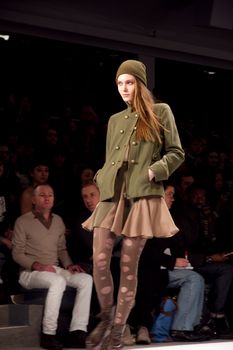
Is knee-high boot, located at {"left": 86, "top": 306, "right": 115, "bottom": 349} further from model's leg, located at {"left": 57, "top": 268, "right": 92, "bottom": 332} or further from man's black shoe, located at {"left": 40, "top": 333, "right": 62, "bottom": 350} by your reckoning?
model's leg, located at {"left": 57, "top": 268, "right": 92, "bottom": 332}

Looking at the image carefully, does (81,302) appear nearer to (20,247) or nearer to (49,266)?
(49,266)

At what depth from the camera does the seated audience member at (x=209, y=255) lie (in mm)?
5977

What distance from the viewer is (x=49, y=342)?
16.2 ft

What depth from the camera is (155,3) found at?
6.69 m

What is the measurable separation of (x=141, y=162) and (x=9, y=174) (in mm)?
2145

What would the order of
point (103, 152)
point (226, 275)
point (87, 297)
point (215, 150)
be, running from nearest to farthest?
point (87, 297) < point (226, 275) < point (103, 152) < point (215, 150)

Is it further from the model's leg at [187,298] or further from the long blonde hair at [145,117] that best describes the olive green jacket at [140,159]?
the model's leg at [187,298]

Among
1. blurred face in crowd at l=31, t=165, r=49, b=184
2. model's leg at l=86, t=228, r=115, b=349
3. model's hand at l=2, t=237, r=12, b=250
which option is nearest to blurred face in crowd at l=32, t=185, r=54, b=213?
model's hand at l=2, t=237, r=12, b=250

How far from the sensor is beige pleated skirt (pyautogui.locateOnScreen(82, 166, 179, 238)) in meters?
3.65

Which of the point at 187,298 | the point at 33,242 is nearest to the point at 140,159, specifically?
the point at 33,242

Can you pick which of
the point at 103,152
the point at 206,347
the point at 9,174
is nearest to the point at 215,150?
the point at 103,152

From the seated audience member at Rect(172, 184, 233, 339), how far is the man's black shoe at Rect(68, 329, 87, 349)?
46.7 inches

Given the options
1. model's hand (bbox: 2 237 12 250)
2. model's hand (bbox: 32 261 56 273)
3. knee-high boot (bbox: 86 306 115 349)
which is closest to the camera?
knee-high boot (bbox: 86 306 115 349)

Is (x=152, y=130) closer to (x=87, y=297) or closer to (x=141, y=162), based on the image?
(x=141, y=162)
